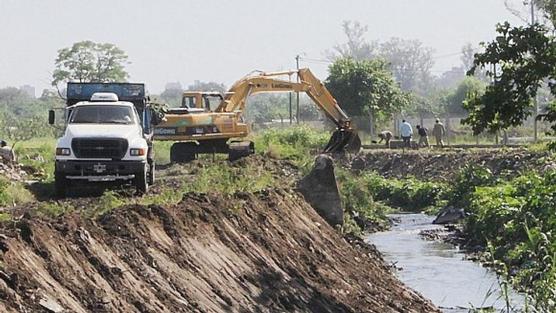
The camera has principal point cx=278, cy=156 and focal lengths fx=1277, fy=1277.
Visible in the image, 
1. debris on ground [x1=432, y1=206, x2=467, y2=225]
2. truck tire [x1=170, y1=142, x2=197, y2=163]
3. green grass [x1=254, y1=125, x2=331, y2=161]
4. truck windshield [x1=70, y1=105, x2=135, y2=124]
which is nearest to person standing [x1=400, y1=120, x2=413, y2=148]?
green grass [x1=254, y1=125, x2=331, y2=161]

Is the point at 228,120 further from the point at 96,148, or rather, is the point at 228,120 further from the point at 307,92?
the point at 96,148

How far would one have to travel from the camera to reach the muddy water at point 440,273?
85.3ft

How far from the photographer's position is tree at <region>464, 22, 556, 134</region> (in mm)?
26531

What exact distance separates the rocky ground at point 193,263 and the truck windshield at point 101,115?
1759 mm

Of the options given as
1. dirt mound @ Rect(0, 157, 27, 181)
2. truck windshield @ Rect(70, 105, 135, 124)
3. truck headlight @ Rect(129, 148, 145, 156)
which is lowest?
dirt mound @ Rect(0, 157, 27, 181)

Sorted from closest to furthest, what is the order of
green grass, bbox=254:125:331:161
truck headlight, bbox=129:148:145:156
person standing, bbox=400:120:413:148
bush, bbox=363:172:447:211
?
1. truck headlight, bbox=129:148:145:156
2. green grass, bbox=254:125:331:161
3. bush, bbox=363:172:447:211
4. person standing, bbox=400:120:413:148

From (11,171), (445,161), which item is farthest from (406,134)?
(11,171)

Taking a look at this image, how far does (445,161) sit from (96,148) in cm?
3308

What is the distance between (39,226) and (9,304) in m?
2.86

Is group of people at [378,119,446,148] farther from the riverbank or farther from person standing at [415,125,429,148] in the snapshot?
the riverbank

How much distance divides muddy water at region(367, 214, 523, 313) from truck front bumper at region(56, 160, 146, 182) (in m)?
6.87

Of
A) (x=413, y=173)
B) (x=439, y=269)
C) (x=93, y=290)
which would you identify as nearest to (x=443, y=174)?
(x=413, y=173)

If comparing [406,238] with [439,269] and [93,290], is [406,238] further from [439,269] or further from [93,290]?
[93,290]

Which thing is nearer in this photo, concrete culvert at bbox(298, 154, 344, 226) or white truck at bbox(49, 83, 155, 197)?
white truck at bbox(49, 83, 155, 197)
